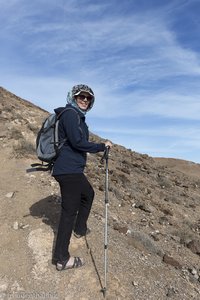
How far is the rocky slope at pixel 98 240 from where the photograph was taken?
674 cm

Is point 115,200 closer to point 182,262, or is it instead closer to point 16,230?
point 182,262

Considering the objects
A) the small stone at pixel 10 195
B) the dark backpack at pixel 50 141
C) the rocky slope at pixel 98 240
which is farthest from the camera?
the small stone at pixel 10 195

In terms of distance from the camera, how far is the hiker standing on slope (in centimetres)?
631

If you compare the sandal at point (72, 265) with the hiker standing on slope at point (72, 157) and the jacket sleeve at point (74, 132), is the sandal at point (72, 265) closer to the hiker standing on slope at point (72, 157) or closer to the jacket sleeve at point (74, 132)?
the hiker standing on slope at point (72, 157)

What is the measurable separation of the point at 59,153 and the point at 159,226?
5419 mm

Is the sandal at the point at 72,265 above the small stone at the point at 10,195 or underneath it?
underneath

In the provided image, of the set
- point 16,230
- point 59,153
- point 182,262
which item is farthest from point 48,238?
point 182,262

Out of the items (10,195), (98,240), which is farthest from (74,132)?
(10,195)

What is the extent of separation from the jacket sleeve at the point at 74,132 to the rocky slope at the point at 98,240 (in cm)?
209

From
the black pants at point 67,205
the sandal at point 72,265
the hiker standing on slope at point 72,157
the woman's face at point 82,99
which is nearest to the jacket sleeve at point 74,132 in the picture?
the hiker standing on slope at point 72,157

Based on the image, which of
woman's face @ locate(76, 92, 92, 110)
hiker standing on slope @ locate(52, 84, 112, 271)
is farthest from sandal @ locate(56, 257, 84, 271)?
woman's face @ locate(76, 92, 92, 110)

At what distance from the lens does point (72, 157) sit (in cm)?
646

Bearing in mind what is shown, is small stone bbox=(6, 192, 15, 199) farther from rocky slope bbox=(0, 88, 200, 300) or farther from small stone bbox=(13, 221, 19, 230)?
small stone bbox=(13, 221, 19, 230)

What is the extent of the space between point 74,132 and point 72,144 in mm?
184
